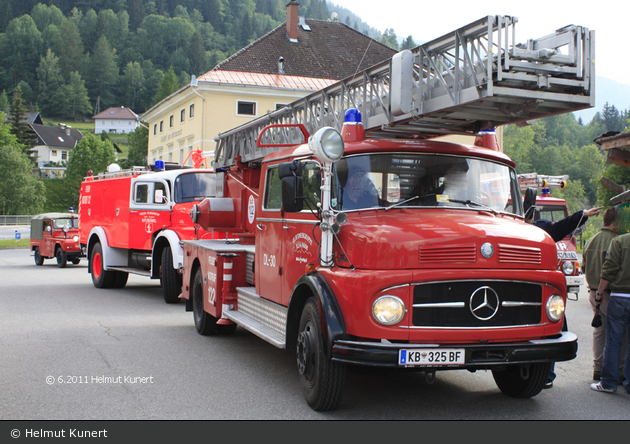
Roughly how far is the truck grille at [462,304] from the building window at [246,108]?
105 feet

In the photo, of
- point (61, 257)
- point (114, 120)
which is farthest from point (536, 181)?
point (114, 120)

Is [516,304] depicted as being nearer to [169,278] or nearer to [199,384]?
[199,384]

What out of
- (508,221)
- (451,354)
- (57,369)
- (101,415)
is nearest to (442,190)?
(508,221)

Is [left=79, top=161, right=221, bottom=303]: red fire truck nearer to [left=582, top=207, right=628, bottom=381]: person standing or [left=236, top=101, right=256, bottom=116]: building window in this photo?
[left=582, top=207, right=628, bottom=381]: person standing

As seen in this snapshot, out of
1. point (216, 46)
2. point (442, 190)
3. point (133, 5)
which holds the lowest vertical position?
point (442, 190)

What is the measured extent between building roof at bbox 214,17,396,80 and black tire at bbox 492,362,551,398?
31.6m

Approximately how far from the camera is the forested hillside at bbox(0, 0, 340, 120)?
14500 cm

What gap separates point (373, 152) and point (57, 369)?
4.06 meters

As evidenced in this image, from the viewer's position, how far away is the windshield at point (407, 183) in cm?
551

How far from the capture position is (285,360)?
740cm

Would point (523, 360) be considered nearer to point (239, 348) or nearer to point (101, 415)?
point (101, 415)

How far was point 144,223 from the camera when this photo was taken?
526 inches

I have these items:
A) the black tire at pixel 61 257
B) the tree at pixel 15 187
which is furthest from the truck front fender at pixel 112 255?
the tree at pixel 15 187

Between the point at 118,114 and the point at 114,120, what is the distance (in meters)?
1.79
